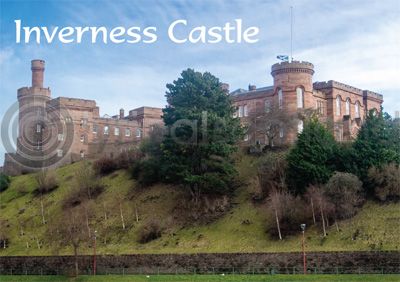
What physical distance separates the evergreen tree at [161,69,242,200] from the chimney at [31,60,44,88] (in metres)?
30.6

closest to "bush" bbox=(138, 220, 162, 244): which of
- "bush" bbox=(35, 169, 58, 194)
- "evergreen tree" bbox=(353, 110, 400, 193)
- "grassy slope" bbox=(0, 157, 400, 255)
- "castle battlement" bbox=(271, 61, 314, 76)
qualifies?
"grassy slope" bbox=(0, 157, 400, 255)

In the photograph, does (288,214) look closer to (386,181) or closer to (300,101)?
(386,181)

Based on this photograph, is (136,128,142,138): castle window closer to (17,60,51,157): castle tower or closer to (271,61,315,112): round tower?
(17,60,51,157): castle tower

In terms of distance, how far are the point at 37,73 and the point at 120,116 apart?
35.9 feet

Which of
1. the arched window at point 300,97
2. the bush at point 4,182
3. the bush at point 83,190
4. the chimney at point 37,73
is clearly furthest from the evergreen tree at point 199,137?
the chimney at point 37,73

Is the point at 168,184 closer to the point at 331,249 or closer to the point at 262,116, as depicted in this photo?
the point at 262,116

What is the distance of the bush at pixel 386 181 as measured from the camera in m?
42.6

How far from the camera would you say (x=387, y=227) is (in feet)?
131

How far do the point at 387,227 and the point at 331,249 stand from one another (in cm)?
354

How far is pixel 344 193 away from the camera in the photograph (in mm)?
42062

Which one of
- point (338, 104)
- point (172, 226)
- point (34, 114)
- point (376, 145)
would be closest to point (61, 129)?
point (34, 114)

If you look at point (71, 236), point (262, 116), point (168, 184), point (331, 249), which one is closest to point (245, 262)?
point (331, 249)

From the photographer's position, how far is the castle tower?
7419 centimetres

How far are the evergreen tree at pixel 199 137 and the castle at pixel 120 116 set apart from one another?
5.87 meters
